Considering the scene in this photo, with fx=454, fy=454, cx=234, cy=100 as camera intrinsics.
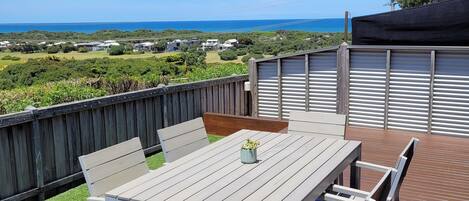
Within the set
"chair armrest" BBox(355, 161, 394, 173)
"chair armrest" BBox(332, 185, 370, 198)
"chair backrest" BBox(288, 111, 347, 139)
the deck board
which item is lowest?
the deck board

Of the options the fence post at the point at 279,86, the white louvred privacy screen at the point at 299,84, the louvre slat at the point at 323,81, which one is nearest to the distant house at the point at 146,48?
the white louvred privacy screen at the point at 299,84

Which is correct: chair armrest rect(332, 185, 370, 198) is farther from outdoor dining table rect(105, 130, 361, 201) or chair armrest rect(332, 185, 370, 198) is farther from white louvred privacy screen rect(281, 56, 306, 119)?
white louvred privacy screen rect(281, 56, 306, 119)

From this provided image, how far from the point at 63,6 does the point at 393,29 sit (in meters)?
103

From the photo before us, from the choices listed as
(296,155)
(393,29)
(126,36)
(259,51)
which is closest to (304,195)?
(296,155)

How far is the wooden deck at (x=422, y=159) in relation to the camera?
424 cm

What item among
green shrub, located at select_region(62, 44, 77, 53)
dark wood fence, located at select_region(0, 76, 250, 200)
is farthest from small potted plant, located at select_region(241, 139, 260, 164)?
green shrub, located at select_region(62, 44, 77, 53)

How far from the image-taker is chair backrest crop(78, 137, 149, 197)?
292 centimetres

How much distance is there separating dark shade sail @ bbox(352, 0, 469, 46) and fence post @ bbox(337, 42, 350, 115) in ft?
1.83

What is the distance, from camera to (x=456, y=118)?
6355mm

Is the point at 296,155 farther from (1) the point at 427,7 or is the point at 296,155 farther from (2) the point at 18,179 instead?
(1) the point at 427,7

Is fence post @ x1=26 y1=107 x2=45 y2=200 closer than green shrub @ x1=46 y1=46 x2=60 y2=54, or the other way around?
fence post @ x1=26 y1=107 x2=45 y2=200

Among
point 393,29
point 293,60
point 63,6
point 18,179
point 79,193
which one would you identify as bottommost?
point 79,193

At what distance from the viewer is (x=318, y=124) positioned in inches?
177

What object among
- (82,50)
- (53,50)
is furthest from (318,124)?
(53,50)
